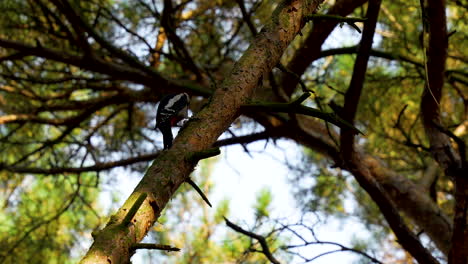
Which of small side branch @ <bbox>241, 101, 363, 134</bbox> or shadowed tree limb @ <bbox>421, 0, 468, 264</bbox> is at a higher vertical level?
shadowed tree limb @ <bbox>421, 0, 468, 264</bbox>

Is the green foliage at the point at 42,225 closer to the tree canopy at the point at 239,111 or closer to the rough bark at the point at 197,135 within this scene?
the tree canopy at the point at 239,111

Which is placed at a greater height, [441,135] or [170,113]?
[441,135]

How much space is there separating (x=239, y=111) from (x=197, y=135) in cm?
16

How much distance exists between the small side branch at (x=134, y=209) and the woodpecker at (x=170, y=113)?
84 cm

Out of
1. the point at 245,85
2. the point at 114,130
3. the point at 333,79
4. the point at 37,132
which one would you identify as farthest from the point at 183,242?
the point at 245,85

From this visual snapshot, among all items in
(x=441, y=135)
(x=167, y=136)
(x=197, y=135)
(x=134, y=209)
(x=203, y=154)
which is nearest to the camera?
(x=134, y=209)

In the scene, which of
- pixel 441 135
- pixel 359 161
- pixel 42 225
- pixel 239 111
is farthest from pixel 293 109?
pixel 42 225

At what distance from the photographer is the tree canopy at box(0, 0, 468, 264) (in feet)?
4.30

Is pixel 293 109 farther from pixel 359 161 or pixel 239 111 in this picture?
pixel 359 161

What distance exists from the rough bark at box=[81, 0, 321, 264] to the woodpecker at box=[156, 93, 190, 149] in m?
0.52

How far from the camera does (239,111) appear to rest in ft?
4.33

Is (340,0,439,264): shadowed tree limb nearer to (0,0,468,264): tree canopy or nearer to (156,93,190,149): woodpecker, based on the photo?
(0,0,468,264): tree canopy

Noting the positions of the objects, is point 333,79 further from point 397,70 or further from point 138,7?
point 138,7

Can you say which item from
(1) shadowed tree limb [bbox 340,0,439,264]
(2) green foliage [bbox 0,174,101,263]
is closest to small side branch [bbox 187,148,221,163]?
(1) shadowed tree limb [bbox 340,0,439,264]
